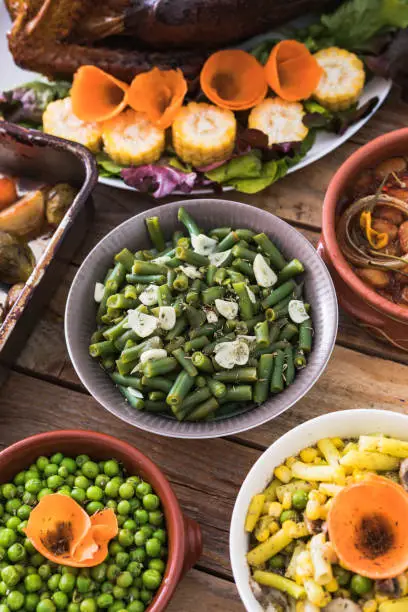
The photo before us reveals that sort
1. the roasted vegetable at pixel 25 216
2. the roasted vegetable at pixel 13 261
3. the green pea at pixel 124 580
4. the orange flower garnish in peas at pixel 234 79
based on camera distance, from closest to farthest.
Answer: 1. the green pea at pixel 124 580
2. the roasted vegetable at pixel 13 261
3. the roasted vegetable at pixel 25 216
4. the orange flower garnish in peas at pixel 234 79

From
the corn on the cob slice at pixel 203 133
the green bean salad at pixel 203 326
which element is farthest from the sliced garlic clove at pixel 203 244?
the corn on the cob slice at pixel 203 133

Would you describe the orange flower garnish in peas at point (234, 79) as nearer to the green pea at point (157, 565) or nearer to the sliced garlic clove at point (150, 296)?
the sliced garlic clove at point (150, 296)

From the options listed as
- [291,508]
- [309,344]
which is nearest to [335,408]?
[309,344]

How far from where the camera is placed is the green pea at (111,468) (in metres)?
1.60

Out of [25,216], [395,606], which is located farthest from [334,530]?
[25,216]

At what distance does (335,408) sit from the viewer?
1.86 metres

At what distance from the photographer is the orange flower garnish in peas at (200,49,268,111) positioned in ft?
6.95

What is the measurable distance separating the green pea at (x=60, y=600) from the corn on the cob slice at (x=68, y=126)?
130 centimetres

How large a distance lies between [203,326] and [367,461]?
1.68 feet

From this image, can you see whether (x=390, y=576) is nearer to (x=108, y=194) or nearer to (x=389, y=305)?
(x=389, y=305)

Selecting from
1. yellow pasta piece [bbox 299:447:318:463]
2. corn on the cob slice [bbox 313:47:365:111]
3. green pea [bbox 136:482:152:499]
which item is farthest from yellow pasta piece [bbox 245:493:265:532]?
corn on the cob slice [bbox 313:47:365:111]

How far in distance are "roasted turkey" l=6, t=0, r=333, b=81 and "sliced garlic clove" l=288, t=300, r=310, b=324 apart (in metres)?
0.88

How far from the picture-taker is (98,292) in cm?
185

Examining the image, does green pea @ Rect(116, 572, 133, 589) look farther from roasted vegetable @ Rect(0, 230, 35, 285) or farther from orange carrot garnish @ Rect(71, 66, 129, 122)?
orange carrot garnish @ Rect(71, 66, 129, 122)
